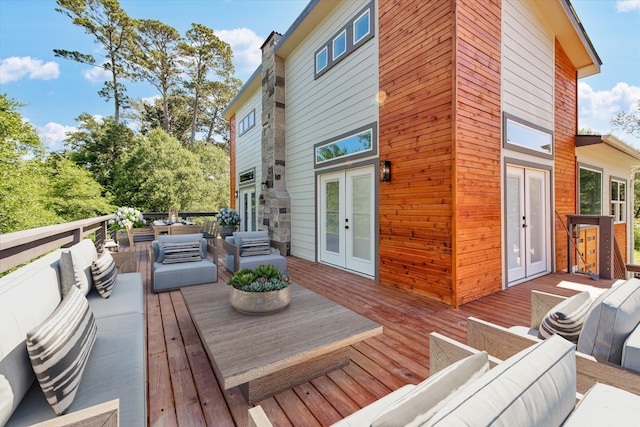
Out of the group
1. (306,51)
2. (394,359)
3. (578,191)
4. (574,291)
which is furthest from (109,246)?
(578,191)

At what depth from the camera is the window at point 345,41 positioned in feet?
16.4

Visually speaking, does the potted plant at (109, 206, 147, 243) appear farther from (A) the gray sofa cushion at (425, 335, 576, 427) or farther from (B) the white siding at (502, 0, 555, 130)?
(B) the white siding at (502, 0, 555, 130)

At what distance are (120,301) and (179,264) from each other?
1.72 metres

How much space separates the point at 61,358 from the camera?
127 cm

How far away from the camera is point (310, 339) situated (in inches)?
74.3

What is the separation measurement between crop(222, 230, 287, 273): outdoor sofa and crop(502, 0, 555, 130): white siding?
443 centimetres

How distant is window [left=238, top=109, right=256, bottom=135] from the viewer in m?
9.84

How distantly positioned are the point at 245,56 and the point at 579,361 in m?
18.4

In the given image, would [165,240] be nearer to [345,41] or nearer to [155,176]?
[345,41]

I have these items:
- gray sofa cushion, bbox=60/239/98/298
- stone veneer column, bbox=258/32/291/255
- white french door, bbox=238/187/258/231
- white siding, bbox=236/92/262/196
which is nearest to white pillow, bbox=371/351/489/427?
gray sofa cushion, bbox=60/239/98/298

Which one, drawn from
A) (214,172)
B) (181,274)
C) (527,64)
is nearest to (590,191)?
(527,64)

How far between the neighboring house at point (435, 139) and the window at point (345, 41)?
1.2 inches

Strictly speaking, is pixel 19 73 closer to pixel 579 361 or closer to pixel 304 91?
pixel 304 91

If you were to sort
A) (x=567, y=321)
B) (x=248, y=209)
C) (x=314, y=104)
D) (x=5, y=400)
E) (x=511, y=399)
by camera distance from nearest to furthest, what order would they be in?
(x=511, y=399)
(x=5, y=400)
(x=567, y=321)
(x=314, y=104)
(x=248, y=209)
